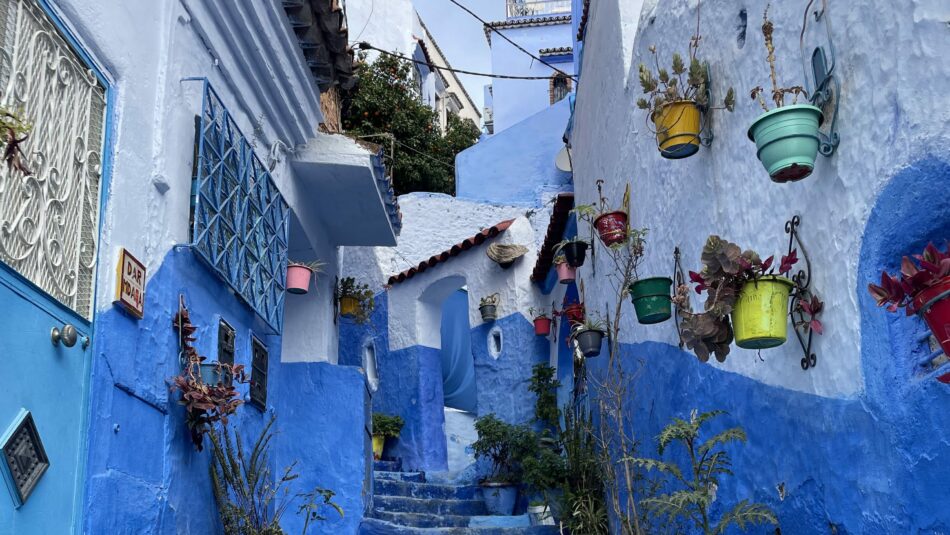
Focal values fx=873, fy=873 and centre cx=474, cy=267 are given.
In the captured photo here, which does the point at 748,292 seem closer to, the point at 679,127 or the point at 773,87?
the point at 773,87

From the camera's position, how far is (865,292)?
2869 millimetres

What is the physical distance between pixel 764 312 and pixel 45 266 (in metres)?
2.68

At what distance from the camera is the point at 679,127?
4.38 metres

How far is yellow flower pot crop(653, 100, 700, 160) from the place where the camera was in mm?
4371

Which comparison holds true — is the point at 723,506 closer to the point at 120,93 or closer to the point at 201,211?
the point at 201,211

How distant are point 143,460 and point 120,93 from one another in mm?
1690

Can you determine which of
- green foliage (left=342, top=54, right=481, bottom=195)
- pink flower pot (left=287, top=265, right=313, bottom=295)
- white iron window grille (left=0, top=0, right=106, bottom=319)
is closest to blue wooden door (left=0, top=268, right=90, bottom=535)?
white iron window grille (left=0, top=0, right=106, bottom=319)

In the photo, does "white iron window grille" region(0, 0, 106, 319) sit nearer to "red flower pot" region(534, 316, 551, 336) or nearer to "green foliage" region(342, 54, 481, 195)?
"red flower pot" region(534, 316, 551, 336)

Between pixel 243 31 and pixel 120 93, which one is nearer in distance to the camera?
pixel 120 93

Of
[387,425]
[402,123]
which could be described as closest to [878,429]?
[387,425]

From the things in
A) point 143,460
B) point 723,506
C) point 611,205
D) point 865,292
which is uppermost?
point 611,205

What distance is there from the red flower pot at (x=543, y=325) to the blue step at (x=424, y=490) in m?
2.61

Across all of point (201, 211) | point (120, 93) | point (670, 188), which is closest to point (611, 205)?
point (670, 188)

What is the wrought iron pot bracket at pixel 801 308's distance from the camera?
10.7ft
